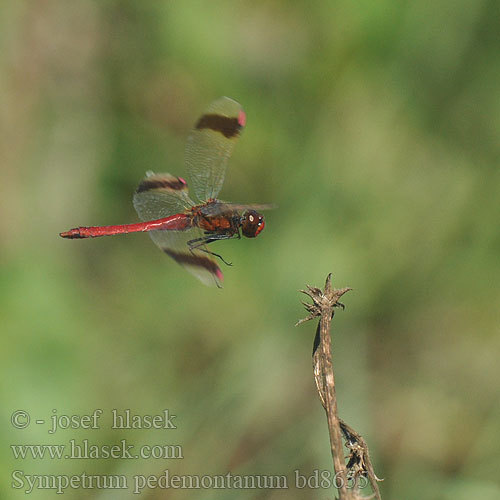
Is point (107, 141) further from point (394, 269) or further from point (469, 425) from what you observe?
point (469, 425)

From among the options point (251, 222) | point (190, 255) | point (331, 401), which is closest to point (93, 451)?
point (190, 255)

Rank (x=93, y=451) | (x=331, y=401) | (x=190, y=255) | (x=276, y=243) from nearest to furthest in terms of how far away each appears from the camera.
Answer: (x=331, y=401)
(x=190, y=255)
(x=93, y=451)
(x=276, y=243)

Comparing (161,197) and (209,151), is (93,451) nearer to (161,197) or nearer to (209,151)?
(161,197)

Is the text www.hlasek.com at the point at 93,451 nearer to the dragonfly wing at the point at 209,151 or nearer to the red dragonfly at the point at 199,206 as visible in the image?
the red dragonfly at the point at 199,206

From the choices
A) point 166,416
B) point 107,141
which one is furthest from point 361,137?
point 166,416

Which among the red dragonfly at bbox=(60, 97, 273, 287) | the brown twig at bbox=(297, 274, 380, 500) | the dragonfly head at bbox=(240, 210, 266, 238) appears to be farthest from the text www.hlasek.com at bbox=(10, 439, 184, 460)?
the brown twig at bbox=(297, 274, 380, 500)

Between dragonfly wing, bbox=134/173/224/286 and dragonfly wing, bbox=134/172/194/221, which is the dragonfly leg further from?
dragonfly wing, bbox=134/172/194/221
